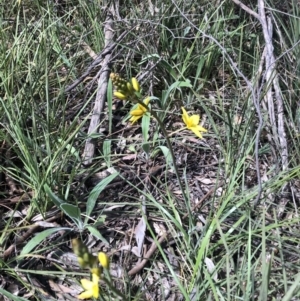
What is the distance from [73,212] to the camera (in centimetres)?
161

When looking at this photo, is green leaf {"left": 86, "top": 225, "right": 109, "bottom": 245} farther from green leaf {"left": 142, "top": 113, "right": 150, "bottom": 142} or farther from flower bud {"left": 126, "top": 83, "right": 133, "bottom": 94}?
flower bud {"left": 126, "top": 83, "right": 133, "bottom": 94}

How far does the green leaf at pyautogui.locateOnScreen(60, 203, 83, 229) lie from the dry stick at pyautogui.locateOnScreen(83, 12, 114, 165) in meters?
0.28

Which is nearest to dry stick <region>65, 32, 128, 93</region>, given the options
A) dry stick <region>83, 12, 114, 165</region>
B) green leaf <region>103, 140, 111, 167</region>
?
dry stick <region>83, 12, 114, 165</region>

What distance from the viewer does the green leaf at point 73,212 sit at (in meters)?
1.57

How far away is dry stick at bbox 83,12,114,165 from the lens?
77.1 inches

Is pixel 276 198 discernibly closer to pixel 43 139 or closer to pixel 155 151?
pixel 155 151

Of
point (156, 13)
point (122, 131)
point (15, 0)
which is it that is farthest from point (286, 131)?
point (15, 0)

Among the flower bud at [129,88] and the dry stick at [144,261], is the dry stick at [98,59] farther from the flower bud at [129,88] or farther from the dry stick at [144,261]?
the flower bud at [129,88]

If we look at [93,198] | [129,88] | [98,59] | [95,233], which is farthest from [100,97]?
[129,88]

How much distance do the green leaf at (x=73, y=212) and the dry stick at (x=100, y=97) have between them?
278 millimetres

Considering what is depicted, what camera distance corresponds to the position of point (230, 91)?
2.26 m

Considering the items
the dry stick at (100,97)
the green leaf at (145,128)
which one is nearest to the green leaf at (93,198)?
the dry stick at (100,97)

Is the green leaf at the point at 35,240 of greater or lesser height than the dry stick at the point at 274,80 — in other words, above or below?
below

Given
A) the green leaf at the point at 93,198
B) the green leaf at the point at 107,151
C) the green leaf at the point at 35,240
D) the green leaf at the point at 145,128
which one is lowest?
the green leaf at the point at 35,240
